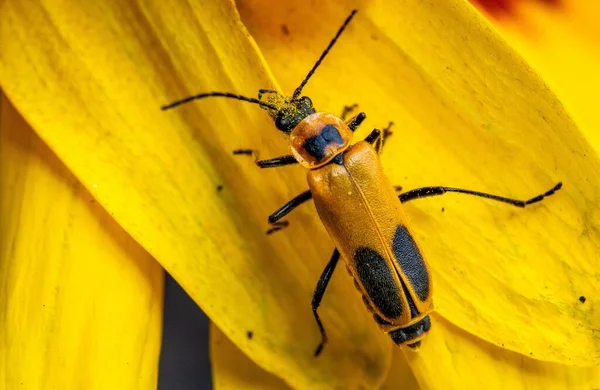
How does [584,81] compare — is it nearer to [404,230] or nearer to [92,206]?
[404,230]

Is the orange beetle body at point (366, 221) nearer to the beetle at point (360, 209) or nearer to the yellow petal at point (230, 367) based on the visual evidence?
the beetle at point (360, 209)

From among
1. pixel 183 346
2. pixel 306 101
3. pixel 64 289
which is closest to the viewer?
pixel 64 289

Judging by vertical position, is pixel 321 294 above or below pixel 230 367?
above

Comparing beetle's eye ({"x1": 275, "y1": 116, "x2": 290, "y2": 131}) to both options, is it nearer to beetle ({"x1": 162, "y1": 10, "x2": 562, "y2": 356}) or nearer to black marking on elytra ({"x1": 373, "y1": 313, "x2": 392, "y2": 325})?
beetle ({"x1": 162, "y1": 10, "x2": 562, "y2": 356})

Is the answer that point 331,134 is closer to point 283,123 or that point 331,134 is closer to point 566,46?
point 283,123

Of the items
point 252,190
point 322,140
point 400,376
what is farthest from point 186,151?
point 400,376

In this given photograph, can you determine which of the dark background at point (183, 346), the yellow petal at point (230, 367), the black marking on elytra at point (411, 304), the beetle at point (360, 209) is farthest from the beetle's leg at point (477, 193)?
the dark background at point (183, 346)
